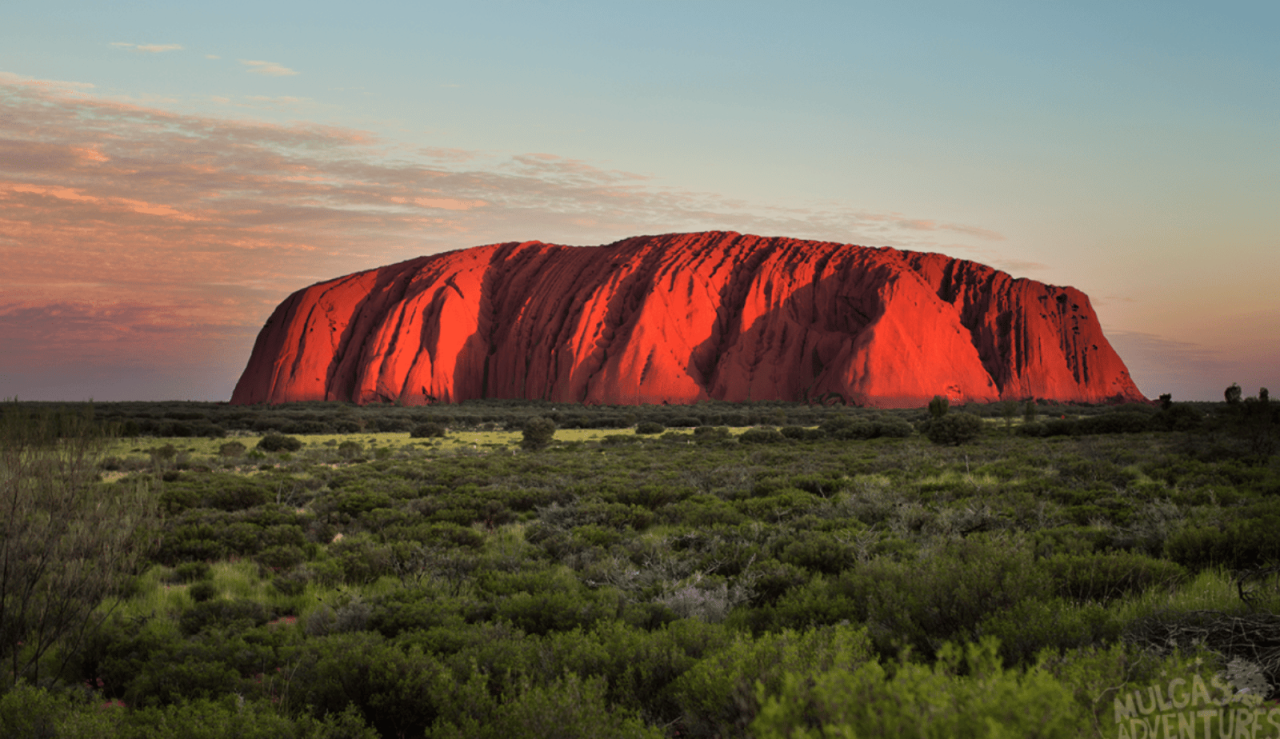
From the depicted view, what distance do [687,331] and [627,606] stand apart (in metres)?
69.3

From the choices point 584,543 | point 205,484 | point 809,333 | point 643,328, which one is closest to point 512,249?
point 643,328

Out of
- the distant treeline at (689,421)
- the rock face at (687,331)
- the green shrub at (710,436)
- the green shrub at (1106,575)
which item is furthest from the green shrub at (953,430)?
the rock face at (687,331)

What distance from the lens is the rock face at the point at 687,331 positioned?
71.4m

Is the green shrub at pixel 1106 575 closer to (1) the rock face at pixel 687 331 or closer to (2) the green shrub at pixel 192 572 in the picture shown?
(2) the green shrub at pixel 192 572

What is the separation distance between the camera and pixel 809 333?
75000 mm

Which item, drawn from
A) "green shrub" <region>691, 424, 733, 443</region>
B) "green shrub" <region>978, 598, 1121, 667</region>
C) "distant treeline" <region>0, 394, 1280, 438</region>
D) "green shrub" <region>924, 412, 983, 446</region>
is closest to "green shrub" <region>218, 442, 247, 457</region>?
"distant treeline" <region>0, 394, 1280, 438</region>

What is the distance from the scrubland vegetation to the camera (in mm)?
3607

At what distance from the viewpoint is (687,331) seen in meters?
75.3

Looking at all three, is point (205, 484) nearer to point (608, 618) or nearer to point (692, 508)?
point (692, 508)

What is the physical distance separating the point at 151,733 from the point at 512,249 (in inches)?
3544

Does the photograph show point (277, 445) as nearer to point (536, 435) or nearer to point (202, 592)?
point (536, 435)

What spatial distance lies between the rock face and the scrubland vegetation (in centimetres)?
5745

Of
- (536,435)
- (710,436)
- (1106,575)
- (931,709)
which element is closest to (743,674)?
(931,709)

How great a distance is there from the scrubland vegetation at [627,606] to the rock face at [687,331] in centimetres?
5745
